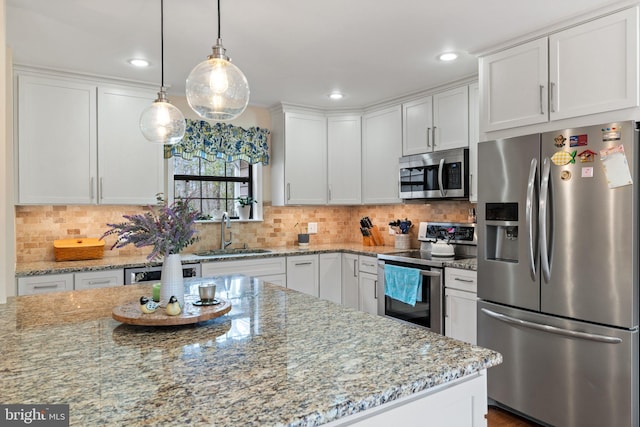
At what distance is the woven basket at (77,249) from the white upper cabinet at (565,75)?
3.12m

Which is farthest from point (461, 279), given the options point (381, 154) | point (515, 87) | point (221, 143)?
point (221, 143)

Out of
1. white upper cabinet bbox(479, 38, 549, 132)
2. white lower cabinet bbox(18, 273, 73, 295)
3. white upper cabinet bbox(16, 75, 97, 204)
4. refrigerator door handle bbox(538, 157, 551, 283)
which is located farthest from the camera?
white upper cabinet bbox(16, 75, 97, 204)

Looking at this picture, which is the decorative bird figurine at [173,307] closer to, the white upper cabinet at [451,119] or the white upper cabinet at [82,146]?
the white upper cabinet at [82,146]

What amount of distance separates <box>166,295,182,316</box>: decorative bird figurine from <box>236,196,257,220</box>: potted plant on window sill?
2.92 meters

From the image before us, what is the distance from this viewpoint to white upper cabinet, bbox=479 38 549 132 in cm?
256

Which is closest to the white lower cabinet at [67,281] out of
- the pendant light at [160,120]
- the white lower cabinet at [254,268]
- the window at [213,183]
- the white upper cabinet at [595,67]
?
the white lower cabinet at [254,268]

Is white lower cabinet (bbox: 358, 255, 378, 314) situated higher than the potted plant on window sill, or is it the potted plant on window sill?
the potted plant on window sill

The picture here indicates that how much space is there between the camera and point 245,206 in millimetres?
4566

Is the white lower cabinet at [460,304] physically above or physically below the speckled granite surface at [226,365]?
below

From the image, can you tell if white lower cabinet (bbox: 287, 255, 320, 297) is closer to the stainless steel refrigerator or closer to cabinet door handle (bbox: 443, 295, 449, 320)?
cabinet door handle (bbox: 443, 295, 449, 320)

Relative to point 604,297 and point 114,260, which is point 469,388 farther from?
point 114,260

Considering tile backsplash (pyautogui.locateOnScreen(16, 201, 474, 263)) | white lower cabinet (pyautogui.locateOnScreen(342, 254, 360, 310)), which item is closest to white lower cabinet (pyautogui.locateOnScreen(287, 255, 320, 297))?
white lower cabinet (pyautogui.locateOnScreen(342, 254, 360, 310))

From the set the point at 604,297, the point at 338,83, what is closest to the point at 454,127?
the point at 338,83

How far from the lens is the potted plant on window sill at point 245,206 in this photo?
450 cm
